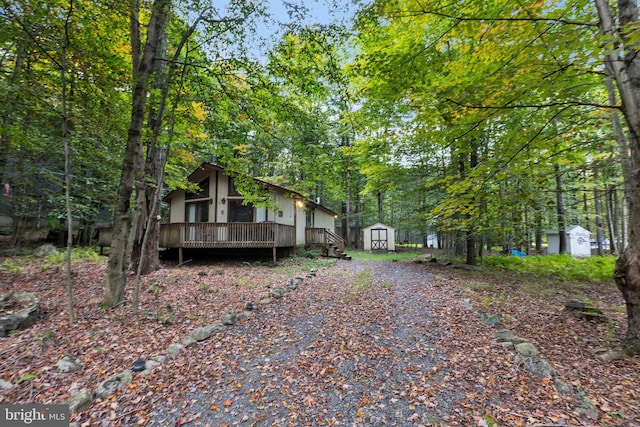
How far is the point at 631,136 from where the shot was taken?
3.15 m

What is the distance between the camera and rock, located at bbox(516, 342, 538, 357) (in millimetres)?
3302

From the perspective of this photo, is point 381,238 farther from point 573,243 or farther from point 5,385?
point 5,385

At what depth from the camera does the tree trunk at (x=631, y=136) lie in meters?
3.07

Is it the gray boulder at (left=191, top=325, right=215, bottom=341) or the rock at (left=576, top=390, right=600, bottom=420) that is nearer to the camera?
the rock at (left=576, top=390, right=600, bottom=420)

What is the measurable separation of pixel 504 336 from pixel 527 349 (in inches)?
18.6

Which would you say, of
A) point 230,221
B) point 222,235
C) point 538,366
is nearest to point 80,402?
point 538,366

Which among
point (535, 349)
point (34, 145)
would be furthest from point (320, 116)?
point (34, 145)

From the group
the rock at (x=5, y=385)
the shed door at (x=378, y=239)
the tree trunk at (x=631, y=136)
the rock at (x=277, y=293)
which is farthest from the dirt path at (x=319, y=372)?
the shed door at (x=378, y=239)

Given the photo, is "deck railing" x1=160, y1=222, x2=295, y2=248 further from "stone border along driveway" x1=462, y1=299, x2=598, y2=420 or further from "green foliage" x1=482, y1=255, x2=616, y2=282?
"green foliage" x1=482, y1=255, x2=616, y2=282

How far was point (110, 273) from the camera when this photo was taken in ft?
15.9

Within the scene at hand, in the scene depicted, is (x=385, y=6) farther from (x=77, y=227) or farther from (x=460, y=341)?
(x=77, y=227)

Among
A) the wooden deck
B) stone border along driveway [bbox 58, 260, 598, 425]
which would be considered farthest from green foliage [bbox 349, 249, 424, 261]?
stone border along driveway [bbox 58, 260, 598, 425]

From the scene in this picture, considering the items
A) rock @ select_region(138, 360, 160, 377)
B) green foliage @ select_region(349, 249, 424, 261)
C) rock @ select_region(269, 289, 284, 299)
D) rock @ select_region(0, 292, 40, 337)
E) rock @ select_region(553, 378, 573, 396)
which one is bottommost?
green foliage @ select_region(349, 249, 424, 261)
